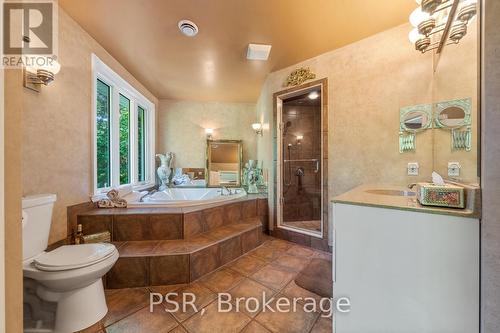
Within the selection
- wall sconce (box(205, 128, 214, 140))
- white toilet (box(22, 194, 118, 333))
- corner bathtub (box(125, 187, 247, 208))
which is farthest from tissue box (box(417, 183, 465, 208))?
wall sconce (box(205, 128, 214, 140))

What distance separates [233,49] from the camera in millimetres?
2223

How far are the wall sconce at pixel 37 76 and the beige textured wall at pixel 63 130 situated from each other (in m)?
0.06

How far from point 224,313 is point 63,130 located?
2.05m

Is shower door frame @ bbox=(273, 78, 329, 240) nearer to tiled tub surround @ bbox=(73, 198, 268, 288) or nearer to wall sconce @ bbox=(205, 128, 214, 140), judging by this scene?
tiled tub surround @ bbox=(73, 198, 268, 288)

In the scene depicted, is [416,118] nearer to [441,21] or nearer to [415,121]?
[415,121]

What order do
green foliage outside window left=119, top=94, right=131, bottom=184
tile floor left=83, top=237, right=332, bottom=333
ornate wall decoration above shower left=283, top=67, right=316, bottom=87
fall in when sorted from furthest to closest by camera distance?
green foliage outside window left=119, top=94, right=131, bottom=184
ornate wall decoration above shower left=283, top=67, right=316, bottom=87
tile floor left=83, top=237, right=332, bottom=333

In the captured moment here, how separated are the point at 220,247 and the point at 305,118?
8.25ft

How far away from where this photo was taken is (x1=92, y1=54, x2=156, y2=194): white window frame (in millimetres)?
2131

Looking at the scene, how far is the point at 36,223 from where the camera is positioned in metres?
1.38

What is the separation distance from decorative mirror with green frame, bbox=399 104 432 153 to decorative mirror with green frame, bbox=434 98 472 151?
0.22m

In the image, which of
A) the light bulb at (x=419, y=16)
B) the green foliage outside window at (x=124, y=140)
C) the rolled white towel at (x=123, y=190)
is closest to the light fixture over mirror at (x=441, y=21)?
the light bulb at (x=419, y=16)

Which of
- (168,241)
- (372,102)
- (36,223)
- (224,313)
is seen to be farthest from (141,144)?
(372,102)

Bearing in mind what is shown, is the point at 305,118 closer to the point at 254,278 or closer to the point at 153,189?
the point at 254,278

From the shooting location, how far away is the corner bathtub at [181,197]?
7.72ft
